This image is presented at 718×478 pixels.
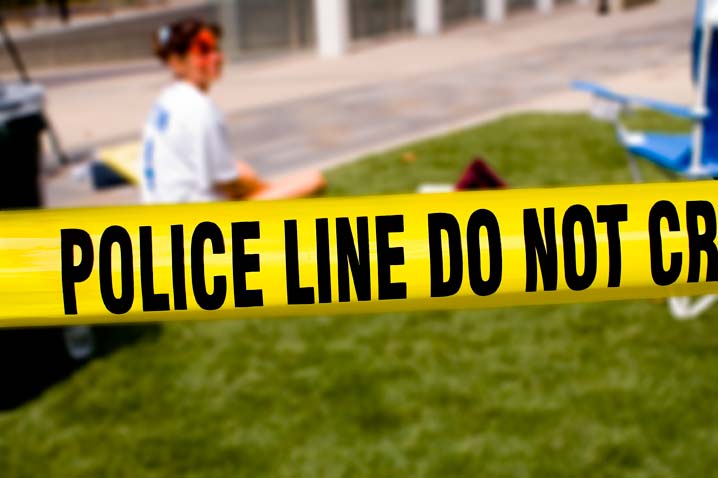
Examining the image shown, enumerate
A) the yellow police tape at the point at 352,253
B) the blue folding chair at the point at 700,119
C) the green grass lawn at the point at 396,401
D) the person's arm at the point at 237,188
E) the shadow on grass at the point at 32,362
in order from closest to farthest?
the yellow police tape at the point at 352,253 → the green grass lawn at the point at 396,401 → the shadow on grass at the point at 32,362 → the blue folding chair at the point at 700,119 → the person's arm at the point at 237,188

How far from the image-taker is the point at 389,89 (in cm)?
1227

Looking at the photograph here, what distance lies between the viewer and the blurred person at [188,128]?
439cm

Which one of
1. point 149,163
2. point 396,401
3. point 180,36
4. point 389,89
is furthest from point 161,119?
point 389,89

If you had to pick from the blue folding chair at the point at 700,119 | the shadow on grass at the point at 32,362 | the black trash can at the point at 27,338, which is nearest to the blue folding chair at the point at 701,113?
the blue folding chair at the point at 700,119

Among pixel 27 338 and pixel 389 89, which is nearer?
pixel 27 338

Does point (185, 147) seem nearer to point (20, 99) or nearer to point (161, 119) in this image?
point (161, 119)

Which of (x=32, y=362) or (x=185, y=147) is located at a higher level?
(x=185, y=147)

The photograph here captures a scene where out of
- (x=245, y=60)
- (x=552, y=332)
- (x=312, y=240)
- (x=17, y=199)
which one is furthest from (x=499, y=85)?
(x=312, y=240)

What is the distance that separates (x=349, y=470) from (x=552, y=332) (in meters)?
1.53

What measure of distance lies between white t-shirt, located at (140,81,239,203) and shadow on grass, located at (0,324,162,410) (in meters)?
0.90

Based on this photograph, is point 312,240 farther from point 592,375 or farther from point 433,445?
point 592,375

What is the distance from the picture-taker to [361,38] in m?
18.6

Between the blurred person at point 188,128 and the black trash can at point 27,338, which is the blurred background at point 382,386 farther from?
the blurred person at point 188,128

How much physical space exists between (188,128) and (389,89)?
816 centimetres
